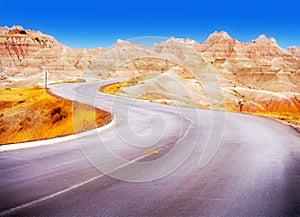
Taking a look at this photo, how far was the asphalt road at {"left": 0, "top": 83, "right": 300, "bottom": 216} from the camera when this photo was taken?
17.2 ft

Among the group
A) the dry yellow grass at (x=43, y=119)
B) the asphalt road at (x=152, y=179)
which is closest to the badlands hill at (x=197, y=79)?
the dry yellow grass at (x=43, y=119)

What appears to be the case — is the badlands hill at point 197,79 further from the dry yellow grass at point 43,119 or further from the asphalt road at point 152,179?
the asphalt road at point 152,179

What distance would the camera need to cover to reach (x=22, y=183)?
632 cm

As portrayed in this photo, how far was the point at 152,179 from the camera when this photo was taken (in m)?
7.02

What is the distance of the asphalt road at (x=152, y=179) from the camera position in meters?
5.25

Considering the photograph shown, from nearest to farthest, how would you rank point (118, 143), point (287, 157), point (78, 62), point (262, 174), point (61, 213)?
point (61, 213), point (262, 174), point (287, 157), point (118, 143), point (78, 62)

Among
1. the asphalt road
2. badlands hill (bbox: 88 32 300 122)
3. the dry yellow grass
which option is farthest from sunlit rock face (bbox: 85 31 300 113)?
the asphalt road

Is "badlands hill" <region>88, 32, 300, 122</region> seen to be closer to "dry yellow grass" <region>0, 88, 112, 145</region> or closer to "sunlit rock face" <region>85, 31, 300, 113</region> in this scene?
"sunlit rock face" <region>85, 31, 300, 113</region>

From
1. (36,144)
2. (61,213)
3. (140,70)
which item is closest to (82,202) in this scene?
(61,213)

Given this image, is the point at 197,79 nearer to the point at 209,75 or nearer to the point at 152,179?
the point at 209,75

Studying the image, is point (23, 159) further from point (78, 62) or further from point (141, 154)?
point (78, 62)

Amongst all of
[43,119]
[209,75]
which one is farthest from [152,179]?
[209,75]

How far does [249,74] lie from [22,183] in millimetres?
170920

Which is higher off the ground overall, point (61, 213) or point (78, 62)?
point (78, 62)
